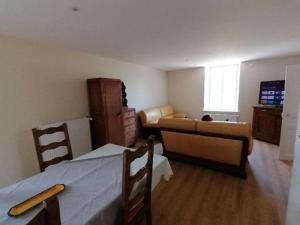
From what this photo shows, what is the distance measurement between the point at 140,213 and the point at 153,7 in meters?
1.90

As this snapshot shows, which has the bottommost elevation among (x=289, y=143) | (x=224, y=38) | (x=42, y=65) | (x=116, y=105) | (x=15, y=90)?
(x=289, y=143)

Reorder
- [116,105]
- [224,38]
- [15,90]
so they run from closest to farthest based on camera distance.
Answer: [15,90] → [224,38] → [116,105]

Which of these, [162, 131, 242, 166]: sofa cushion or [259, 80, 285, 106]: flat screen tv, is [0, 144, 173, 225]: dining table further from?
[259, 80, 285, 106]: flat screen tv

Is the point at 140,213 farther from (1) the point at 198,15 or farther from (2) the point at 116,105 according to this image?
(2) the point at 116,105

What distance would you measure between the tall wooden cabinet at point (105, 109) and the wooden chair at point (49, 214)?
2678mm

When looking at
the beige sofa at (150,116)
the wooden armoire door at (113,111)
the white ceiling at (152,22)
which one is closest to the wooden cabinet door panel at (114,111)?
the wooden armoire door at (113,111)

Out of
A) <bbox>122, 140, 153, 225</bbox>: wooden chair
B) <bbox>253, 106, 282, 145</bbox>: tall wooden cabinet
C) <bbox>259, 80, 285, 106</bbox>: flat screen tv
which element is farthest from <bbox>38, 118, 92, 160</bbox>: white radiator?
<bbox>259, 80, 285, 106</bbox>: flat screen tv

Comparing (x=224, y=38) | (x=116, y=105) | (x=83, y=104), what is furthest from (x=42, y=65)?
(x=224, y=38)

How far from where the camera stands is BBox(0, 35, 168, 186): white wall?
87.0 inches

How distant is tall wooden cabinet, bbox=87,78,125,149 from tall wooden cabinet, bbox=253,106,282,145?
370cm

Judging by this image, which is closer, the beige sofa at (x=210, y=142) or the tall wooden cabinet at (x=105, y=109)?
the beige sofa at (x=210, y=142)

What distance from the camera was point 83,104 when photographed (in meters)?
3.23

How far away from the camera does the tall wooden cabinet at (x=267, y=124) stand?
3914mm

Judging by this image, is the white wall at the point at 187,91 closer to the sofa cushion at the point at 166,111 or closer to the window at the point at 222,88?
the window at the point at 222,88
